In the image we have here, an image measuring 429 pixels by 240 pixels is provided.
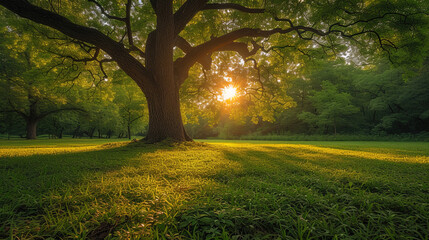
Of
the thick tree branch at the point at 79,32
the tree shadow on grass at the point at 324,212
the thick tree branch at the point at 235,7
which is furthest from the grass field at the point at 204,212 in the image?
the thick tree branch at the point at 235,7

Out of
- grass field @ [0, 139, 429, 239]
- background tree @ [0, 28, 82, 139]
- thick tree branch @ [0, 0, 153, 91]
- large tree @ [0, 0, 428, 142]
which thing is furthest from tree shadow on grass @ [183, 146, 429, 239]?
background tree @ [0, 28, 82, 139]

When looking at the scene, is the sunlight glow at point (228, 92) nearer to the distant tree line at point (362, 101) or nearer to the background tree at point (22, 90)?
the distant tree line at point (362, 101)

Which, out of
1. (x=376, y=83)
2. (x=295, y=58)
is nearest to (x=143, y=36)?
(x=295, y=58)

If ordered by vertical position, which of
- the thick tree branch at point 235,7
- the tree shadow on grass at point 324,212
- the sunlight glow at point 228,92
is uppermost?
the thick tree branch at point 235,7

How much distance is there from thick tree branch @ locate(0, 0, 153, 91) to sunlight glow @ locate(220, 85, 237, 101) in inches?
269

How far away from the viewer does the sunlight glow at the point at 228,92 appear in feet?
40.0

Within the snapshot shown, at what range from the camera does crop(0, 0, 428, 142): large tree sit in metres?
5.02

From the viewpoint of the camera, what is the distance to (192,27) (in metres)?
8.82

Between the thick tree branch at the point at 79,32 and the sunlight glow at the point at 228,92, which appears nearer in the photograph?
the thick tree branch at the point at 79,32

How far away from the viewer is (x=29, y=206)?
4.60 feet

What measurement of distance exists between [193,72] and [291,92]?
2723 centimetres

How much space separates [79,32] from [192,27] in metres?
5.28

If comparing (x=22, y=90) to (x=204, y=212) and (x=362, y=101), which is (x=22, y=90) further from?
(x=362, y=101)

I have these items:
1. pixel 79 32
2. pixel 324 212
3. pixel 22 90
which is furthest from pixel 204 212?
pixel 22 90
